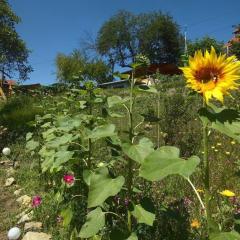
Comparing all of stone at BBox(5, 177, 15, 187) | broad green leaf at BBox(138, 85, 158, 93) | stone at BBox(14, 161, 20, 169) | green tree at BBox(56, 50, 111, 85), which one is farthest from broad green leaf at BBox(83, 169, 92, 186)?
green tree at BBox(56, 50, 111, 85)

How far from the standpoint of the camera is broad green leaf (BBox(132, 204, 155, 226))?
2521 mm

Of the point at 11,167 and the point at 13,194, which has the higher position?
the point at 11,167

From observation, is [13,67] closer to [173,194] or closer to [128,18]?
[173,194]

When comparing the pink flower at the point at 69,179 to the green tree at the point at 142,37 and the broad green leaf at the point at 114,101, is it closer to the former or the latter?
the broad green leaf at the point at 114,101

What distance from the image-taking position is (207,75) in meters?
2.10

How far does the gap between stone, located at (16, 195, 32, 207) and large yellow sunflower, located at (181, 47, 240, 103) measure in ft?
11.9

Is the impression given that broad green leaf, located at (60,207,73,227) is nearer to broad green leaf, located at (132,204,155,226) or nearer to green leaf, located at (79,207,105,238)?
green leaf, located at (79,207,105,238)

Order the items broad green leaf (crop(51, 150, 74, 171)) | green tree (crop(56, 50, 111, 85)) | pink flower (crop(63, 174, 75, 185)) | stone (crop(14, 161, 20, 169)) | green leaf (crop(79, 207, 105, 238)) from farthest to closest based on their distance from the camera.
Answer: green tree (crop(56, 50, 111, 85)), stone (crop(14, 161, 20, 169)), pink flower (crop(63, 174, 75, 185)), broad green leaf (crop(51, 150, 74, 171)), green leaf (crop(79, 207, 105, 238))

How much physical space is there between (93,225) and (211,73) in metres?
1.14

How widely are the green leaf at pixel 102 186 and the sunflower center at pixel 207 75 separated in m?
0.69

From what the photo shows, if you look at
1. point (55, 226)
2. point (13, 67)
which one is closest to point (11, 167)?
point (55, 226)

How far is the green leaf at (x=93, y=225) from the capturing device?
268 centimetres

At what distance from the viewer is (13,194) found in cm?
599

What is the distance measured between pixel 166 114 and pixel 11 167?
7.87ft
